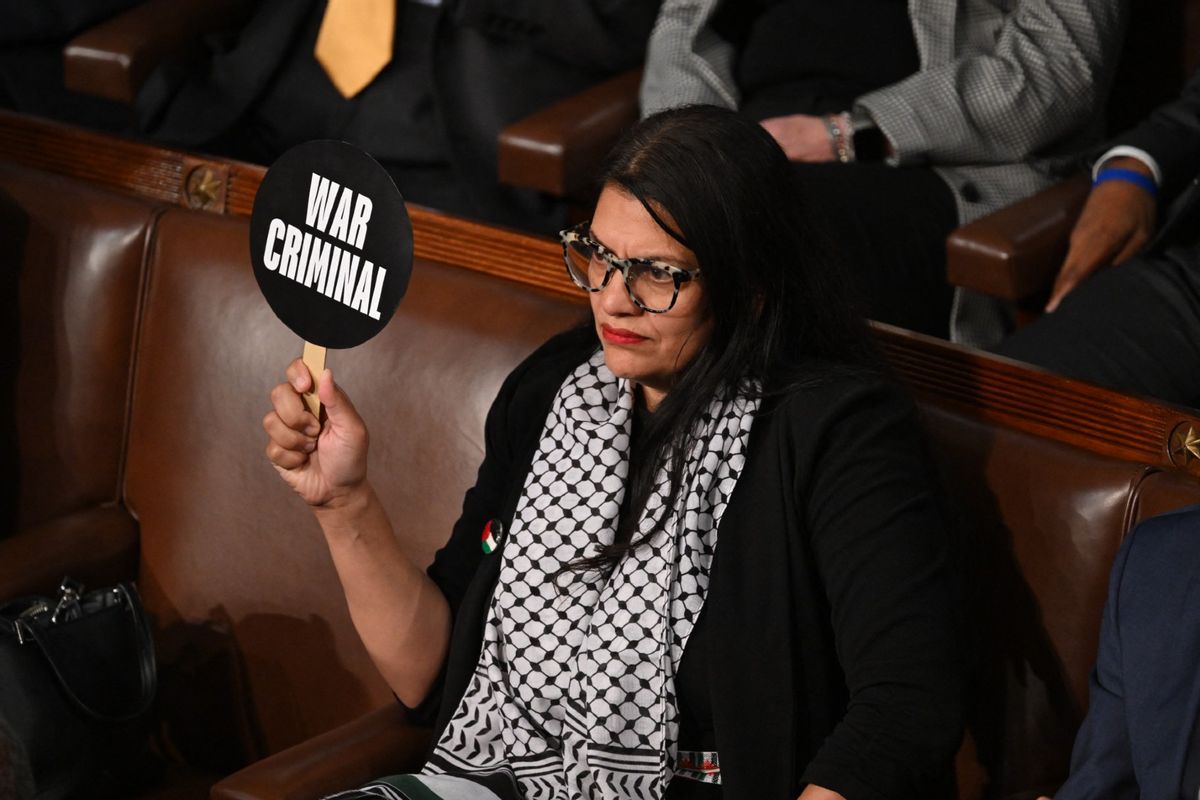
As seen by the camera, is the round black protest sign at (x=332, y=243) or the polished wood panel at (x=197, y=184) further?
the polished wood panel at (x=197, y=184)

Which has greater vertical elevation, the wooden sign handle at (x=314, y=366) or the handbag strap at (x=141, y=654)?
the wooden sign handle at (x=314, y=366)

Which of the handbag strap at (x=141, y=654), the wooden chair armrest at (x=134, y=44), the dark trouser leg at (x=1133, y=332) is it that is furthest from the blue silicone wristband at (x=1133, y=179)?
the wooden chair armrest at (x=134, y=44)

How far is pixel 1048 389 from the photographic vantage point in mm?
1560

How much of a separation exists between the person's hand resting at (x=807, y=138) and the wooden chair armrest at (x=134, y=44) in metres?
1.13

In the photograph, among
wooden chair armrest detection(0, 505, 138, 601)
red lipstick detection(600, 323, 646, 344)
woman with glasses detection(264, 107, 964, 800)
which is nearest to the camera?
woman with glasses detection(264, 107, 964, 800)

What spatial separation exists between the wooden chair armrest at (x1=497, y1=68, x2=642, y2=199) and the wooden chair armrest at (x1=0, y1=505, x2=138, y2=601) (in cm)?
80

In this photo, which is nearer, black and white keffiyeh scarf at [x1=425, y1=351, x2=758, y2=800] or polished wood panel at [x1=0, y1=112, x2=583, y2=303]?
black and white keffiyeh scarf at [x1=425, y1=351, x2=758, y2=800]

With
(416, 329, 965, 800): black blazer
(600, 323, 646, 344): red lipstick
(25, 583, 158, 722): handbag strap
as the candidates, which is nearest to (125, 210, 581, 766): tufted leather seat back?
(25, 583, 158, 722): handbag strap

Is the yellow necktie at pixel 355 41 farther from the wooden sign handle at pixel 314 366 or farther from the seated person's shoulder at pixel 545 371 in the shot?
the wooden sign handle at pixel 314 366

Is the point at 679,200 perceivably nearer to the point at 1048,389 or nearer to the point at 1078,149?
the point at 1048,389

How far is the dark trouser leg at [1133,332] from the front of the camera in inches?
71.8

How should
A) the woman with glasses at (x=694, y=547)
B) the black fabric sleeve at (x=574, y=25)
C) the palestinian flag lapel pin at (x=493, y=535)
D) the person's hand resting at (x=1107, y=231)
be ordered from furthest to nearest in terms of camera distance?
the black fabric sleeve at (x=574, y=25)
the person's hand resting at (x=1107, y=231)
the palestinian flag lapel pin at (x=493, y=535)
the woman with glasses at (x=694, y=547)

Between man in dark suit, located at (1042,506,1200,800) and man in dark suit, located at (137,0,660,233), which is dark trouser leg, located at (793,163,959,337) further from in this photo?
man in dark suit, located at (1042,506,1200,800)

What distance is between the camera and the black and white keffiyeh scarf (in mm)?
1471
